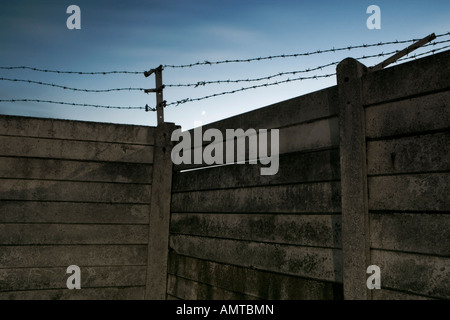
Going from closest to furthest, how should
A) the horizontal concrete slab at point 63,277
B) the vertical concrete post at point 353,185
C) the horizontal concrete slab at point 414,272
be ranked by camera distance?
the horizontal concrete slab at point 414,272 → the vertical concrete post at point 353,185 → the horizontal concrete slab at point 63,277

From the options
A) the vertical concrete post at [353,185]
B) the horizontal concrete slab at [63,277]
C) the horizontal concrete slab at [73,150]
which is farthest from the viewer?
the horizontal concrete slab at [73,150]

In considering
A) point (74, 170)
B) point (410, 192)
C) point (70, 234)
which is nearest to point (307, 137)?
point (410, 192)

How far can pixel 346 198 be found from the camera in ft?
9.57

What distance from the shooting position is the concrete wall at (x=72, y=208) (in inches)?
185

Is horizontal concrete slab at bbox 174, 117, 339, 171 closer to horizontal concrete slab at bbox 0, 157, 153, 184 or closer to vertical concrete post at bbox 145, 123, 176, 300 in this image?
vertical concrete post at bbox 145, 123, 176, 300

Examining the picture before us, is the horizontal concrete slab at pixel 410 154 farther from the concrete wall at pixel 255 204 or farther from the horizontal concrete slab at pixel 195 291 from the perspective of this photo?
the horizontal concrete slab at pixel 195 291

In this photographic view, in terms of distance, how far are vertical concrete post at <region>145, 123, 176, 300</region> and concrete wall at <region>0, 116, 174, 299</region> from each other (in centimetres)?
10

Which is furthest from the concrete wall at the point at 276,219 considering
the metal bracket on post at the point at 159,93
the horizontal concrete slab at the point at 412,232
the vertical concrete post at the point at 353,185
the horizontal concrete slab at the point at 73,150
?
the metal bracket on post at the point at 159,93

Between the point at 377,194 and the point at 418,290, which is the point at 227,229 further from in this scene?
the point at 418,290

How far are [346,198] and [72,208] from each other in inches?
145

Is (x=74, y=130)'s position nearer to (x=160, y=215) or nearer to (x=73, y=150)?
(x=73, y=150)

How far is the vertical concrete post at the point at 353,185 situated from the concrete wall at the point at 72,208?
306 cm

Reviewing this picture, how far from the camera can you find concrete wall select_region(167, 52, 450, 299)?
2.52 metres

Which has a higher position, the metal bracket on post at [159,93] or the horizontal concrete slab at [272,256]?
the metal bracket on post at [159,93]
